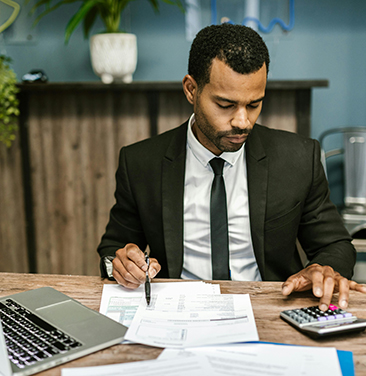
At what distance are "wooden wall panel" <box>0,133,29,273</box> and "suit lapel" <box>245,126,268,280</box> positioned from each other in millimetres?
1743

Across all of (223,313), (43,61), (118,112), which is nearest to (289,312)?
(223,313)

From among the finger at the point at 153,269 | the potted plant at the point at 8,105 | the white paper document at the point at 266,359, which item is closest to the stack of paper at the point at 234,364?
the white paper document at the point at 266,359

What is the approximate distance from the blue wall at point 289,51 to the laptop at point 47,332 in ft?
6.63

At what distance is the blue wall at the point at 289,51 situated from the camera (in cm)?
256

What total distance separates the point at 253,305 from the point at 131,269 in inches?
12.2

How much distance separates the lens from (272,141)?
1.41 metres

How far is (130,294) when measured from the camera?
3.24ft

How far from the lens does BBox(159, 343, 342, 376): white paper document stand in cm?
67

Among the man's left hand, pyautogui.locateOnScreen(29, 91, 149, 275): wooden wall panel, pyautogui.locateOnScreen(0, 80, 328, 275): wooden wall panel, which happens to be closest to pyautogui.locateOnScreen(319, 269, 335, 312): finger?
the man's left hand

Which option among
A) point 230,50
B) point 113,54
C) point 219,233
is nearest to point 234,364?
point 219,233

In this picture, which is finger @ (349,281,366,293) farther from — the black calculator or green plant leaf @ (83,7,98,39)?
green plant leaf @ (83,7,98,39)

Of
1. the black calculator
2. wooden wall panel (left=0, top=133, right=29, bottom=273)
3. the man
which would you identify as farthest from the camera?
wooden wall panel (left=0, top=133, right=29, bottom=273)

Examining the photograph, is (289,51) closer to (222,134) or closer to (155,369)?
(222,134)

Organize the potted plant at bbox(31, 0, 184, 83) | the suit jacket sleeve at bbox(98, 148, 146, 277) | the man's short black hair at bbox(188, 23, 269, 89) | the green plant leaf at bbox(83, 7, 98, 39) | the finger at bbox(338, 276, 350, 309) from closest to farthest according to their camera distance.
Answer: the finger at bbox(338, 276, 350, 309) → the man's short black hair at bbox(188, 23, 269, 89) → the suit jacket sleeve at bbox(98, 148, 146, 277) → the potted plant at bbox(31, 0, 184, 83) → the green plant leaf at bbox(83, 7, 98, 39)
